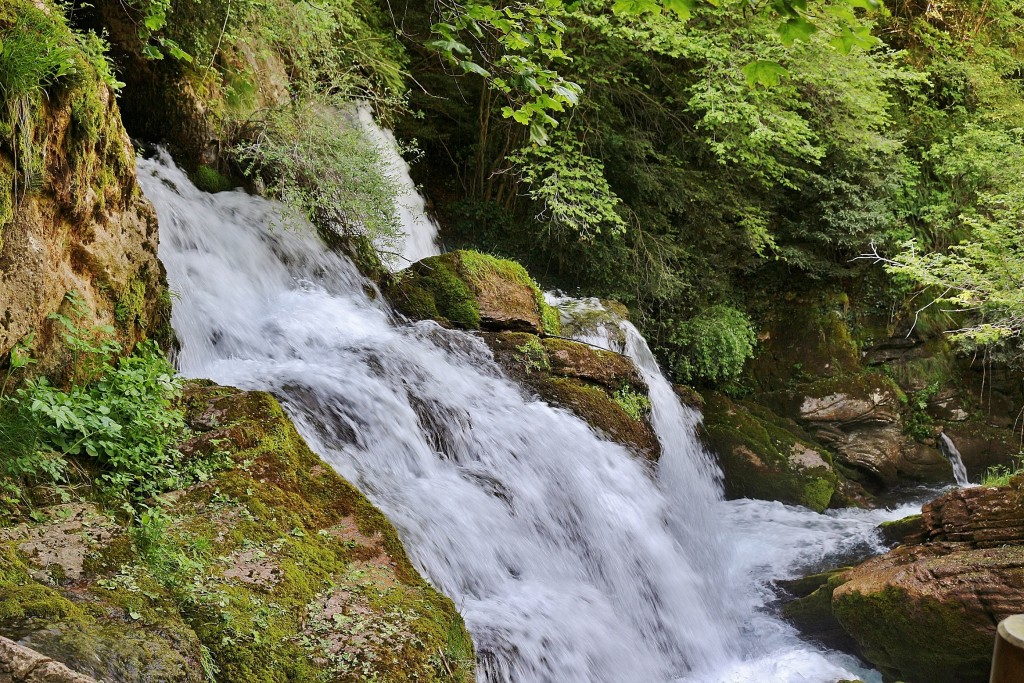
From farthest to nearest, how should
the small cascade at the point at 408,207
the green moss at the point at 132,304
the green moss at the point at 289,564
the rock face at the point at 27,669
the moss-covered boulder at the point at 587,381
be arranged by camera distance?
the small cascade at the point at 408,207 → the moss-covered boulder at the point at 587,381 → the green moss at the point at 132,304 → the green moss at the point at 289,564 → the rock face at the point at 27,669

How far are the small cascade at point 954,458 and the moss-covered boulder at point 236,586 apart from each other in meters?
10.0

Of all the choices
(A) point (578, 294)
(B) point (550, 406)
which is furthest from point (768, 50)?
(B) point (550, 406)

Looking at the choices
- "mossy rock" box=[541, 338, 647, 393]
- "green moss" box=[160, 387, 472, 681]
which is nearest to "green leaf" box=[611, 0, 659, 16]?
"green moss" box=[160, 387, 472, 681]

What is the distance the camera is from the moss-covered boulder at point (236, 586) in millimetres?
2410

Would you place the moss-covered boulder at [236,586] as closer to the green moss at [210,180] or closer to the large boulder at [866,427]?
the green moss at [210,180]

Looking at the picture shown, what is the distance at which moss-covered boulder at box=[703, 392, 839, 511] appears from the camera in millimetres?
9086

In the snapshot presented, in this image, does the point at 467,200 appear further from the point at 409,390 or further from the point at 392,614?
the point at 392,614

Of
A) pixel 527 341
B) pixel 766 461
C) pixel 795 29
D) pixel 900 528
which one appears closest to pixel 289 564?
pixel 795 29

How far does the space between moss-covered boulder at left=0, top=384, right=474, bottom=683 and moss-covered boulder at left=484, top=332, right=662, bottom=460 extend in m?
3.24

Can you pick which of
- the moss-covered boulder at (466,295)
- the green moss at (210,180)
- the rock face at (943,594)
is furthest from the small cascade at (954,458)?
the green moss at (210,180)

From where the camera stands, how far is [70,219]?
12.6 feet

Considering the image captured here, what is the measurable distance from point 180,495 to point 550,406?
3.83 m

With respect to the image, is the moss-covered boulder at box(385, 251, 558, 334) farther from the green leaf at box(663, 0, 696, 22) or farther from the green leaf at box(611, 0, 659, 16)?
the green leaf at box(663, 0, 696, 22)

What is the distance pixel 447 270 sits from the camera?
760cm
